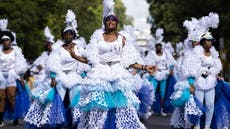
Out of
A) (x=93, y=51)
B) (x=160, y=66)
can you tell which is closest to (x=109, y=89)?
(x=93, y=51)

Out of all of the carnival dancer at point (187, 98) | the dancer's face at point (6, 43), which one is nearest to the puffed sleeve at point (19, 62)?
the dancer's face at point (6, 43)

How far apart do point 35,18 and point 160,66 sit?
90.0 ft

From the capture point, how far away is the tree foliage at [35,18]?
40688mm

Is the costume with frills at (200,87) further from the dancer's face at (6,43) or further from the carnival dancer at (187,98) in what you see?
the dancer's face at (6,43)

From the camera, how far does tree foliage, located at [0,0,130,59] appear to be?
4069cm

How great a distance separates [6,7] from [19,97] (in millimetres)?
26257

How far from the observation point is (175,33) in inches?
2008

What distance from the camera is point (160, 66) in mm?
17812

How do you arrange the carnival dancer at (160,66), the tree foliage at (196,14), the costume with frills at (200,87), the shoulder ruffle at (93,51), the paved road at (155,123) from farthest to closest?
the tree foliage at (196,14) → the carnival dancer at (160,66) → the paved road at (155,123) → the costume with frills at (200,87) → the shoulder ruffle at (93,51)

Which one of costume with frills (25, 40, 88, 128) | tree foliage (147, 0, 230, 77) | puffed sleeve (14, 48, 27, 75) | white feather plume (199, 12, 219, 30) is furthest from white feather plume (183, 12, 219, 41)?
tree foliage (147, 0, 230, 77)

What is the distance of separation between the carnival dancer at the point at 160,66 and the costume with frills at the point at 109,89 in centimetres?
833

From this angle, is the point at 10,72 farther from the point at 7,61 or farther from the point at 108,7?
the point at 108,7

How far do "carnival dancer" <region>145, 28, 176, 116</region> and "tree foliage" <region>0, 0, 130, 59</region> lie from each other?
2324 cm

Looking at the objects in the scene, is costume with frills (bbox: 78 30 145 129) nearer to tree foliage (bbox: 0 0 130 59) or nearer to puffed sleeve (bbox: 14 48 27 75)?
puffed sleeve (bbox: 14 48 27 75)
